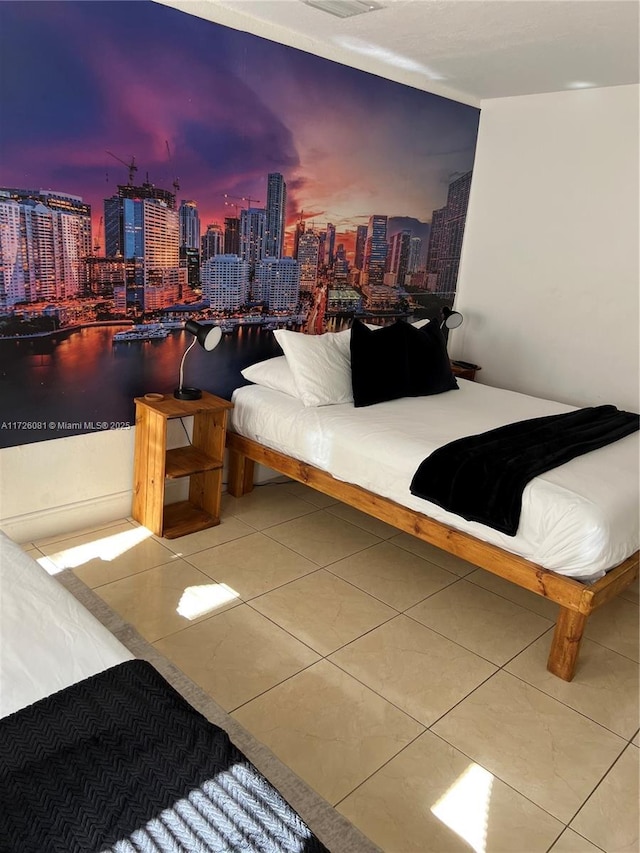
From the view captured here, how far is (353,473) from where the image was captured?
10.0 feet

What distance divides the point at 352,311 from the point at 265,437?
1187mm

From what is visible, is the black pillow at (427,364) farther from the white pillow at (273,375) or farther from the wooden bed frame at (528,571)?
the wooden bed frame at (528,571)

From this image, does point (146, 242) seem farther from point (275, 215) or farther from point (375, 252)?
point (375, 252)

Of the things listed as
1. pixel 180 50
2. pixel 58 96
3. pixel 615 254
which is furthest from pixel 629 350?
pixel 58 96

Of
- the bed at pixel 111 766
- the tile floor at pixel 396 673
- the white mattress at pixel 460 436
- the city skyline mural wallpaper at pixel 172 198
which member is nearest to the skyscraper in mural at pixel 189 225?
the city skyline mural wallpaper at pixel 172 198

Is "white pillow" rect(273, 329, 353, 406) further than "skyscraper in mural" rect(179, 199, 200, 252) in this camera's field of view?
Yes

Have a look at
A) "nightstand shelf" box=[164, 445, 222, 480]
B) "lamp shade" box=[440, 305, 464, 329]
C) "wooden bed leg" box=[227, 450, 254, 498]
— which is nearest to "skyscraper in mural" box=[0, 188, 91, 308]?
"nightstand shelf" box=[164, 445, 222, 480]

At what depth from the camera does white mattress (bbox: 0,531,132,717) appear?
1.42m

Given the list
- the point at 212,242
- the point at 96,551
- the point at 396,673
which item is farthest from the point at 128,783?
the point at 212,242

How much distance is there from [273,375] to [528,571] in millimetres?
1722

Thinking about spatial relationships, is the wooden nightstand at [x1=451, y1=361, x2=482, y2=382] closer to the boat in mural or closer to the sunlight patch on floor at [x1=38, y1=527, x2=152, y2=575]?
the boat in mural

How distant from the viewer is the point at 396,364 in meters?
3.63

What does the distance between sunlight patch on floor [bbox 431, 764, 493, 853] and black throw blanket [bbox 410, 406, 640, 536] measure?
88 cm

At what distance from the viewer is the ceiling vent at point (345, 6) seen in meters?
2.86
